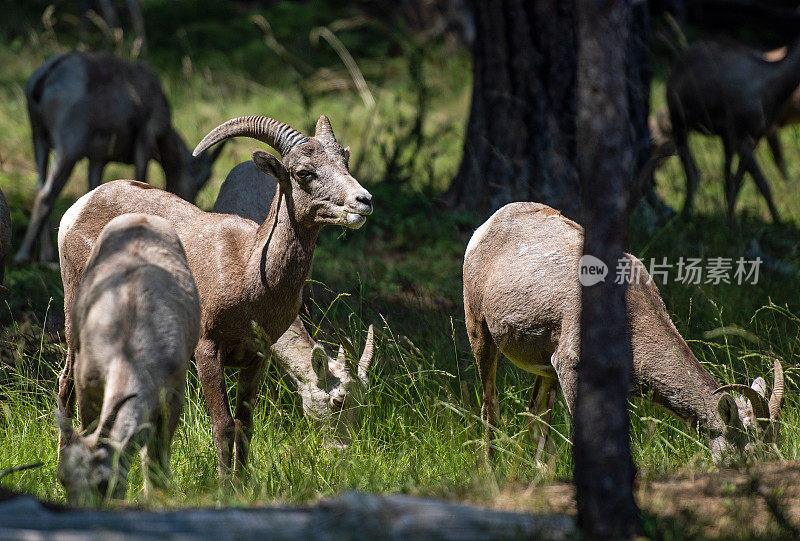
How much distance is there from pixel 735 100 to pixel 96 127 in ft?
21.1

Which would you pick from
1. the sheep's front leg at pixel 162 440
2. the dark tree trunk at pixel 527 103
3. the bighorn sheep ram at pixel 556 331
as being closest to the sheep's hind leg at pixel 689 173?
the dark tree trunk at pixel 527 103

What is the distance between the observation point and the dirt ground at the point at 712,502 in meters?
3.39

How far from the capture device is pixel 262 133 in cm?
528

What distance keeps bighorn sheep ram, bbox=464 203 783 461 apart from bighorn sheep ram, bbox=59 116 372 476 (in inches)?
36.3

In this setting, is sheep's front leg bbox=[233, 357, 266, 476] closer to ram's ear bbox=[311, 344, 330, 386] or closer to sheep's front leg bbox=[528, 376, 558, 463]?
ram's ear bbox=[311, 344, 330, 386]

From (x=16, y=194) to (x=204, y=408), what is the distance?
5.95m

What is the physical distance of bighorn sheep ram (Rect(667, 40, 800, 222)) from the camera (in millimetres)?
9414

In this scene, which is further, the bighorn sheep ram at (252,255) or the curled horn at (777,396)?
the bighorn sheep ram at (252,255)

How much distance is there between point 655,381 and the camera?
477cm

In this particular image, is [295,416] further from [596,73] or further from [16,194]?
[16,194]

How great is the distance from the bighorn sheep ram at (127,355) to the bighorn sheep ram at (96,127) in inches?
186

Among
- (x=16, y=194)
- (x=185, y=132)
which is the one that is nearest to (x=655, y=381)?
(x=16, y=194)

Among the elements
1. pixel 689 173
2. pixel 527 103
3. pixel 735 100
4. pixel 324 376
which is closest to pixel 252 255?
pixel 324 376

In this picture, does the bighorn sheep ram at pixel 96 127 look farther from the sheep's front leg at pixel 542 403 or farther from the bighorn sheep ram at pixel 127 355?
the sheep's front leg at pixel 542 403
